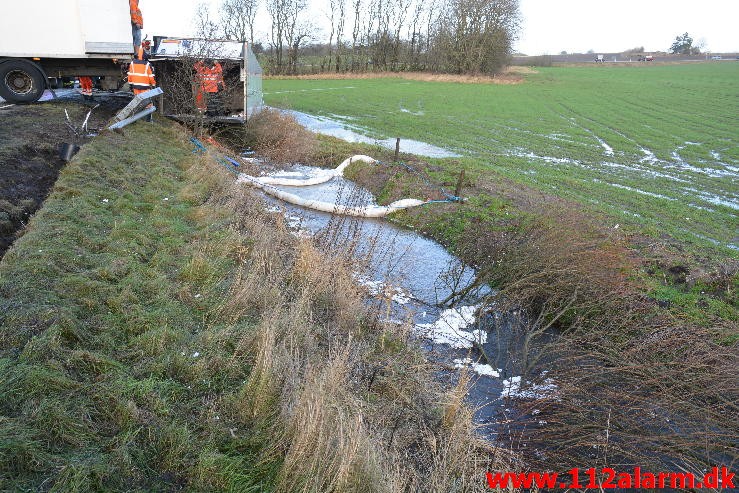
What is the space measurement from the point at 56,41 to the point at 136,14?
2222 millimetres

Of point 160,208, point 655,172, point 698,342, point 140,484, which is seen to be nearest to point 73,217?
point 160,208

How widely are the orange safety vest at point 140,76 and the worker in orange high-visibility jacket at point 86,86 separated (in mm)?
1429

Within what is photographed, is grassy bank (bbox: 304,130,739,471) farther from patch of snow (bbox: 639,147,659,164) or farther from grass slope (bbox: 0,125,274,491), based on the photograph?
patch of snow (bbox: 639,147,659,164)

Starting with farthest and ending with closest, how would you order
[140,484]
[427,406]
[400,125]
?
[400,125] → [427,406] → [140,484]

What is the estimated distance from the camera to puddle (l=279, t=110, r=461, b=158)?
1906cm

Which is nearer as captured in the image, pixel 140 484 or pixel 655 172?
pixel 140 484

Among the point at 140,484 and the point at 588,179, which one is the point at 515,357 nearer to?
the point at 140,484

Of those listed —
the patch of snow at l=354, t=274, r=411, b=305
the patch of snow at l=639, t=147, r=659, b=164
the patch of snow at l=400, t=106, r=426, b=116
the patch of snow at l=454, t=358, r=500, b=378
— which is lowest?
the patch of snow at l=454, t=358, r=500, b=378

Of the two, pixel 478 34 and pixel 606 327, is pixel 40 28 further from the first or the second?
pixel 478 34

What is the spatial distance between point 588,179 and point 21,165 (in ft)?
48.7

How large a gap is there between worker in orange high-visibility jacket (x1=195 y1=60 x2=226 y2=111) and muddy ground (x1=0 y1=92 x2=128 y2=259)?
2.51 metres

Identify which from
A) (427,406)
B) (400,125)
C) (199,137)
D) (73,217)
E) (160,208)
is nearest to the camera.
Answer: (427,406)

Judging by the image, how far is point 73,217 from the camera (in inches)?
265

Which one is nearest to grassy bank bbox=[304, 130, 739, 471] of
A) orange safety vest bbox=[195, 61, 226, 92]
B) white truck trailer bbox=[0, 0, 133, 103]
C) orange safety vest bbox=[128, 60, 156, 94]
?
orange safety vest bbox=[195, 61, 226, 92]
